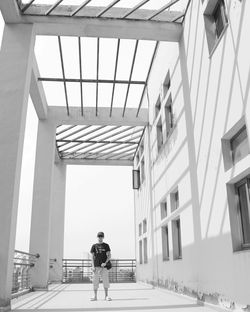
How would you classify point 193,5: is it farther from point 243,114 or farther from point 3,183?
point 3,183

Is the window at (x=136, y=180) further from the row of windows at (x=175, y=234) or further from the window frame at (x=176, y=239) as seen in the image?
the window frame at (x=176, y=239)

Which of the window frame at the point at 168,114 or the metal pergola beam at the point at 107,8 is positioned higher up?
the metal pergola beam at the point at 107,8

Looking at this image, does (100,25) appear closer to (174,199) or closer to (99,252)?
(174,199)

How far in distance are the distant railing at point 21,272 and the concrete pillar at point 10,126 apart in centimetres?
120

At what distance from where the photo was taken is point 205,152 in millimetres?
6516

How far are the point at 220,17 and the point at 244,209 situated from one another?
3509mm

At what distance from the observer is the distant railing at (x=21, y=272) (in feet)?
27.0

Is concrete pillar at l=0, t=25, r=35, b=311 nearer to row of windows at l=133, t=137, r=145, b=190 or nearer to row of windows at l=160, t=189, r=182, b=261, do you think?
row of windows at l=160, t=189, r=182, b=261

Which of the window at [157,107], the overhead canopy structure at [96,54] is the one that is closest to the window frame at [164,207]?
the window at [157,107]

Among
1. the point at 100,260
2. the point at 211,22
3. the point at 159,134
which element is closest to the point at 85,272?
the point at 159,134

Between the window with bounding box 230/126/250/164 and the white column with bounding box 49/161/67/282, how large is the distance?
13.2 meters

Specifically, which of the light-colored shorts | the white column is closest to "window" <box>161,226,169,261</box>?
the light-colored shorts

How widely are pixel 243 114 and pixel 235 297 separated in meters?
2.64

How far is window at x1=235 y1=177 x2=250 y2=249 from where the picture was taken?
16.6ft
